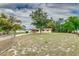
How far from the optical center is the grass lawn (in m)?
1.94

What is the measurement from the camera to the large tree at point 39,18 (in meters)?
1.96

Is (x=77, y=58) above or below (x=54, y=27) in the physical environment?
below

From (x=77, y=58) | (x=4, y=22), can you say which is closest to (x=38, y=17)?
(x=4, y=22)

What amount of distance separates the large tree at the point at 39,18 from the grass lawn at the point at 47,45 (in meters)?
0.08

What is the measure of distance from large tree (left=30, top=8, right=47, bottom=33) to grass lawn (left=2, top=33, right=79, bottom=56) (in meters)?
0.08

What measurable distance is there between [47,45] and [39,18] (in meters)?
0.22

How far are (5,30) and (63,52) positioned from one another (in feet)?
1.59

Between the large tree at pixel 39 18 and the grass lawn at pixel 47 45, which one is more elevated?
→ the large tree at pixel 39 18

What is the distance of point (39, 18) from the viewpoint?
6.55ft

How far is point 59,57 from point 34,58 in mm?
192

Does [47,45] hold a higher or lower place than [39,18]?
lower

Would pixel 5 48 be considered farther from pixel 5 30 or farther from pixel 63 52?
pixel 63 52

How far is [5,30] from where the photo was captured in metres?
1.98

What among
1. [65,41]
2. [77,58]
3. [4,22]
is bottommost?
[77,58]
